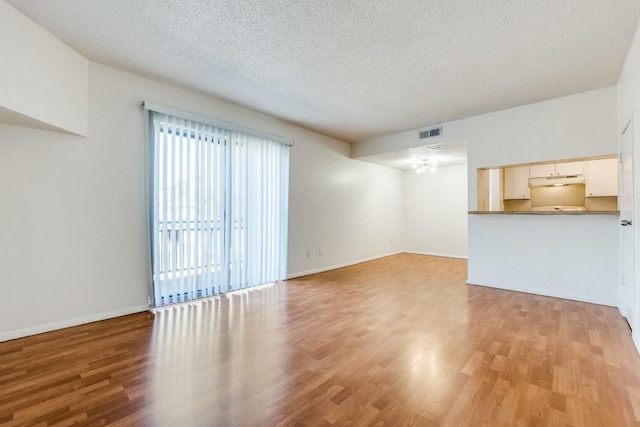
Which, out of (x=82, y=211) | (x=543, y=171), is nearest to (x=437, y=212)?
(x=543, y=171)

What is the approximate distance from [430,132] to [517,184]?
2.89 m

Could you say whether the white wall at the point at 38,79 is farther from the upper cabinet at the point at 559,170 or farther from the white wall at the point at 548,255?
the upper cabinet at the point at 559,170

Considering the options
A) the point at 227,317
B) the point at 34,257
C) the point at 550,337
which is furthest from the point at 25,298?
the point at 550,337

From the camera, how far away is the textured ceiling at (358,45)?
2.07 metres

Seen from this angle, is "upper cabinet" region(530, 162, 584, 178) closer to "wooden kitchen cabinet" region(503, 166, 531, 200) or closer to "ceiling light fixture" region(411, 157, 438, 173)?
"wooden kitchen cabinet" region(503, 166, 531, 200)

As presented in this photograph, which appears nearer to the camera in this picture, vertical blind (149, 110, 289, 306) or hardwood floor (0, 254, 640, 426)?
hardwood floor (0, 254, 640, 426)

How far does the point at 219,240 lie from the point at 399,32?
3090mm

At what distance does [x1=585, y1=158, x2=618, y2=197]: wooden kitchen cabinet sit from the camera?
507cm

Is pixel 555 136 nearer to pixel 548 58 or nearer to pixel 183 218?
pixel 548 58

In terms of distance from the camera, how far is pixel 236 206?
12.8 ft

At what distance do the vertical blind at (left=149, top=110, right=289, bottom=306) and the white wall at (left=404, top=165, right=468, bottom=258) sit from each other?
180 inches

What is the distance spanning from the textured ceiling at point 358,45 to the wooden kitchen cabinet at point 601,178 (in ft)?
9.27

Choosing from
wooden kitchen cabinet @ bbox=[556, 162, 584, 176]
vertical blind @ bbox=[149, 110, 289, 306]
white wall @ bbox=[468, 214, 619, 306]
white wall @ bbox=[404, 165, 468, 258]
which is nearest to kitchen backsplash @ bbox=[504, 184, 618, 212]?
wooden kitchen cabinet @ bbox=[556, 162, 584, 176]

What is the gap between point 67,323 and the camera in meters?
2.69
